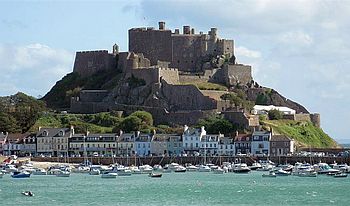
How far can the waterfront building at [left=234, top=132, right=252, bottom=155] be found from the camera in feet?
319

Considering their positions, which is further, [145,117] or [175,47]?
[175,47]

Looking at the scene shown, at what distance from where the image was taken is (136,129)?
102688 millimetres

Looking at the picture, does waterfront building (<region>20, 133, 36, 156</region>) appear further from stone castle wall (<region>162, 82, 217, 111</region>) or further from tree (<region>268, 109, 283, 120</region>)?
tree (<region>268, 109, 283, 120</region>)

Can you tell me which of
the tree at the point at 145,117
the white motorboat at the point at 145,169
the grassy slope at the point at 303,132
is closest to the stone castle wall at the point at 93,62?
the tree at the point at 145,117

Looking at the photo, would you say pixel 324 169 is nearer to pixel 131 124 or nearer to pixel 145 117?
pixel 145 117

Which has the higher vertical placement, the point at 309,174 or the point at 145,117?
the point at 145,117

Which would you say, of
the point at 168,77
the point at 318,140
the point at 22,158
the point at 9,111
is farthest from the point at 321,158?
the point at 9,111

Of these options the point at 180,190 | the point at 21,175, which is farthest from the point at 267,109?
the point at 180,190

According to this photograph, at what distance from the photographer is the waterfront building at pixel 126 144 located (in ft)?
331

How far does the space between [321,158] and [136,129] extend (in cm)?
2068

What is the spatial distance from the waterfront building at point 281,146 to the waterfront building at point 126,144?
558 inches

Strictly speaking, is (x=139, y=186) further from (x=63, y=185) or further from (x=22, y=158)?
(x=22, y=158)

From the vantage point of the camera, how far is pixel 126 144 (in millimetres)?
100812

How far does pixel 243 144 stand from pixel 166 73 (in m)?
15.2
